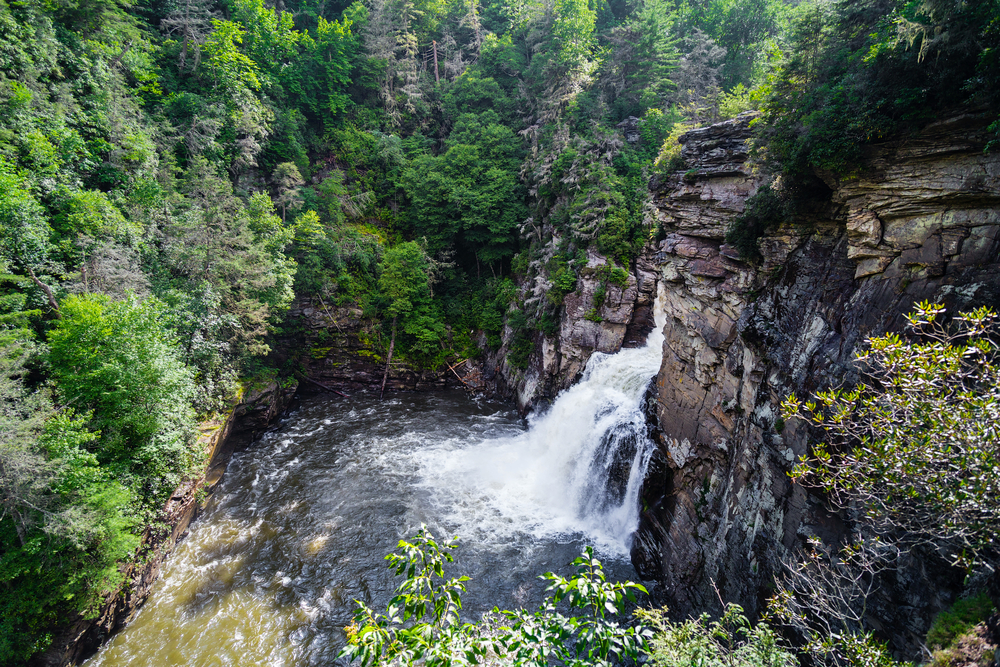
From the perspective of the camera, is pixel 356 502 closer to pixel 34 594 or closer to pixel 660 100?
pixel 34 594

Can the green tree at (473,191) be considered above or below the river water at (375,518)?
above

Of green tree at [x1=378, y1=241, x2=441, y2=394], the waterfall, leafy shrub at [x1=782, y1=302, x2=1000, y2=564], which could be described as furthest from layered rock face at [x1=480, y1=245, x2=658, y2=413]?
leafy shrub at [x1=782, y1=302, x2=1000, y2=564]

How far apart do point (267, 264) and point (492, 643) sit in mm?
17845

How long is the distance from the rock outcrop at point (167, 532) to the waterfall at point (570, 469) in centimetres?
728

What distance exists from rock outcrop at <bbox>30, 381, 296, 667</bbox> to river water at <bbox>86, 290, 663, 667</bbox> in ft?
1.16

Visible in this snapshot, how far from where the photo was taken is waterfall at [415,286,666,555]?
42.9ft

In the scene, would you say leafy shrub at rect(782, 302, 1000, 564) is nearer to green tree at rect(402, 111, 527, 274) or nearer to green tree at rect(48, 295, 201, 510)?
green tree at rect(48, 295, 201, 510)

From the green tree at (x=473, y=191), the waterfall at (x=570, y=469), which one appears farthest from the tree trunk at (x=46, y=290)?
the green tree at (x=473, y=191)

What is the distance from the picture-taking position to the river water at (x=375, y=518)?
10125 millimetres

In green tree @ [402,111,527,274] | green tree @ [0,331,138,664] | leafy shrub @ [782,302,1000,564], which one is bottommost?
green tree @ [0,331,138,664]

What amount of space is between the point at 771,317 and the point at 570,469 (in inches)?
334

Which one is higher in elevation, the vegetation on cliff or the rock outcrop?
the vegetation on cliff

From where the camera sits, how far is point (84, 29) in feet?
50.5

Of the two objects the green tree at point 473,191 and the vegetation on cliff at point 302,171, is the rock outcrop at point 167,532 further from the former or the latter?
the green tree at point 473,191
